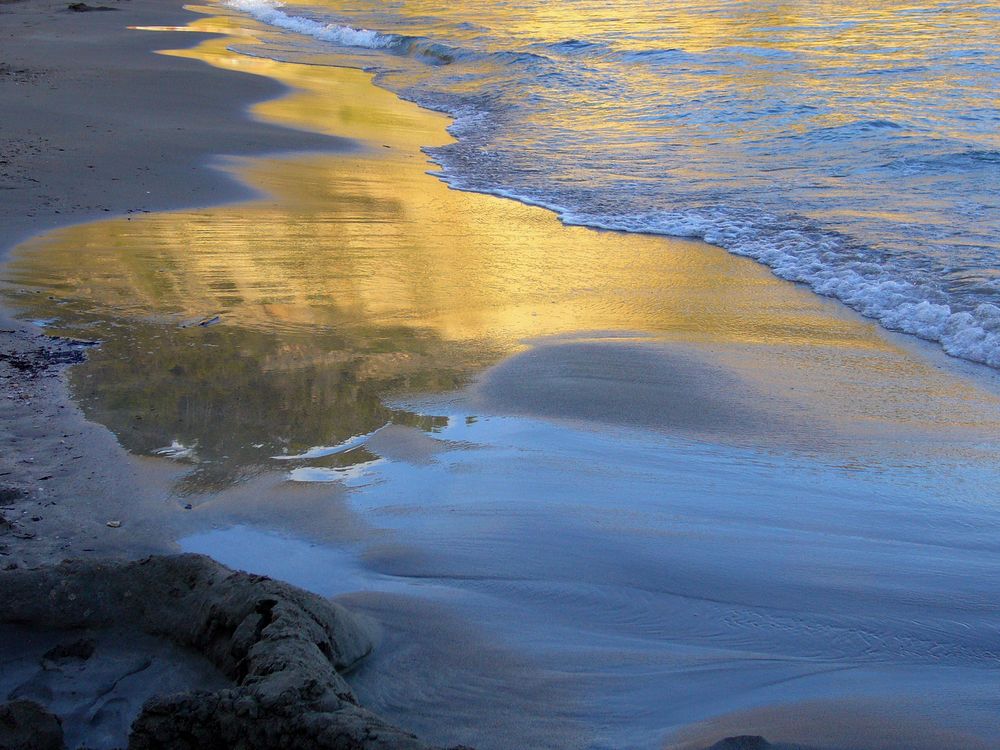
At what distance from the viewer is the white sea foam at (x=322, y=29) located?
67.2 ft

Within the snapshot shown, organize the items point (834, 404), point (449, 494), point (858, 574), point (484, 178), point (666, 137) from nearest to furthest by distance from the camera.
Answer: point (858, 574) < point (449, 494) < point (834, 404) < point (484, 178) < point (666, 137)

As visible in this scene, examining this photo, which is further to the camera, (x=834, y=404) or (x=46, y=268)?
(x=46, y=268)

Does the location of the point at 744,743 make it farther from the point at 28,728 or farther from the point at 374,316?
the point at 374,316

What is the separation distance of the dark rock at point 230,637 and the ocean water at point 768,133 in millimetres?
3865

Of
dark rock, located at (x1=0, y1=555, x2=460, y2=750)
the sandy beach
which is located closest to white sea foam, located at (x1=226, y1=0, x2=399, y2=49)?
the sandy beach

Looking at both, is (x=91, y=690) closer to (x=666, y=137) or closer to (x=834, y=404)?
(x=834, y=404)

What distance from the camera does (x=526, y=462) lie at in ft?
11.1

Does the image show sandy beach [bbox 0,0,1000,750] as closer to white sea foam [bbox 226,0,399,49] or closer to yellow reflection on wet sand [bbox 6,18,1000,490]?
yellow reflection on wet sand [bbox 6,18,1000,490]

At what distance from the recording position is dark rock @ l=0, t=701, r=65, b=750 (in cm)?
176

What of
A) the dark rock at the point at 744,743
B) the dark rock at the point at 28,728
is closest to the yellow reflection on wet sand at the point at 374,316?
the dark rock at the point at 28,728

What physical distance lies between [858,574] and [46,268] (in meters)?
4.56

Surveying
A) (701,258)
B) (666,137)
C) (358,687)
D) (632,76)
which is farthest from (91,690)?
(632,76)

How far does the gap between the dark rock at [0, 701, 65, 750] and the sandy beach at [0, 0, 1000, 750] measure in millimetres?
217

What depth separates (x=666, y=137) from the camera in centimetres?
1036
